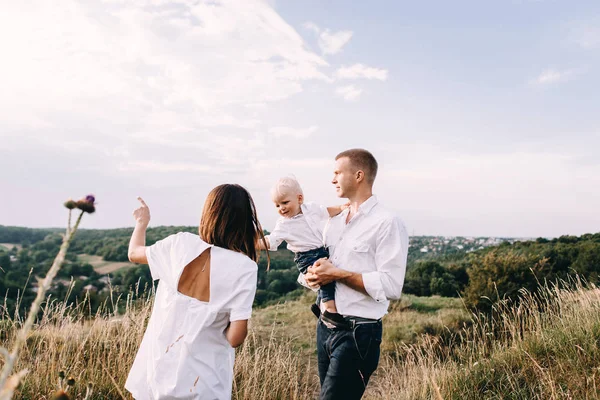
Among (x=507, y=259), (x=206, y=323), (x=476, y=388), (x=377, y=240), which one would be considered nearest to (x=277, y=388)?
(x=476, y=388)

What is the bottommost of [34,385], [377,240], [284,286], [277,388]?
[284,286]

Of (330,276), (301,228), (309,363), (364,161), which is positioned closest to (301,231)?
(301,228)

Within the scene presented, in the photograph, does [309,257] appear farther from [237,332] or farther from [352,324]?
[237,332]

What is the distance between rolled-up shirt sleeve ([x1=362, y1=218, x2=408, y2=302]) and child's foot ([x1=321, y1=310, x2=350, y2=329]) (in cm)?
31

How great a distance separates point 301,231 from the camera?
10.2ft

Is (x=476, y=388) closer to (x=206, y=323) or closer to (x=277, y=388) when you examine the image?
(x=277, y=388)

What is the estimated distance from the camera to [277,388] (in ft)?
15.7

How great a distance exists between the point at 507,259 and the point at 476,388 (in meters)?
10.3

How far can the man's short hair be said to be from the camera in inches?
118

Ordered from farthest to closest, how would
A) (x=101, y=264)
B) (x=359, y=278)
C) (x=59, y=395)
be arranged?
(x=101, y=264)
(x=359, y=278)
(x=59, y=395)

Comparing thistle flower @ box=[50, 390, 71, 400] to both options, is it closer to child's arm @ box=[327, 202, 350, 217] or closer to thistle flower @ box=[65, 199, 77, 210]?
thistle flower @ box=[65, 199, 77, 210]

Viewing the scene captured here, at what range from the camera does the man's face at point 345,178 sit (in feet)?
9.84

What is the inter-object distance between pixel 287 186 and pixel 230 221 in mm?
1122

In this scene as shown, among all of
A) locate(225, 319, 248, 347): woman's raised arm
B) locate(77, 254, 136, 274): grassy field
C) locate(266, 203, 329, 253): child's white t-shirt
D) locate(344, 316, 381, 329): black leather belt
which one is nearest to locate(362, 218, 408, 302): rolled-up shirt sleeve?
locate(344, 316, 381, 329): black leather belt
